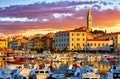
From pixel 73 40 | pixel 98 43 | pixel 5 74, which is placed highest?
pixel 5 74

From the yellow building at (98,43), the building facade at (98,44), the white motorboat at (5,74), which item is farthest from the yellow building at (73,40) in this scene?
the white motorboat at (5,74)

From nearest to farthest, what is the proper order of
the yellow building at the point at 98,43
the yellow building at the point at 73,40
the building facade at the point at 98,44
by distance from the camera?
the building facade at the point at 98,44, the yellow building at the point at 98,43, the yellow building at the point at 73,40

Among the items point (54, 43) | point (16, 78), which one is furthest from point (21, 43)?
point (16, 78)

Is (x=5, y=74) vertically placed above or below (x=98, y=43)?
above

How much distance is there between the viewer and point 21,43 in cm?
9756

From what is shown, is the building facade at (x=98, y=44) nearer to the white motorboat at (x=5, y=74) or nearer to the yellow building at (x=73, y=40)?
the yellow building at (x=73, y=40)

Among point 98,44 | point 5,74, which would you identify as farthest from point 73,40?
point 5,74

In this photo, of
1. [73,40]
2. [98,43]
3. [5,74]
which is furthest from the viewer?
[73,40]

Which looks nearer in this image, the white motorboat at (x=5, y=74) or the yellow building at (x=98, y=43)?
the white motorboat at (x=5, y=74)

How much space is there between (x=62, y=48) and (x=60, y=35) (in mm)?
3332

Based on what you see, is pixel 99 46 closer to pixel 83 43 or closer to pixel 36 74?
pixel 83 43

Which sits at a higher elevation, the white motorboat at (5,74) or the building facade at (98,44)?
the white motorboat at (5,74)

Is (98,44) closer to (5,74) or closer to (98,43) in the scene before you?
(98,43)

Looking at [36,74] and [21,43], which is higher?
[36,74]
